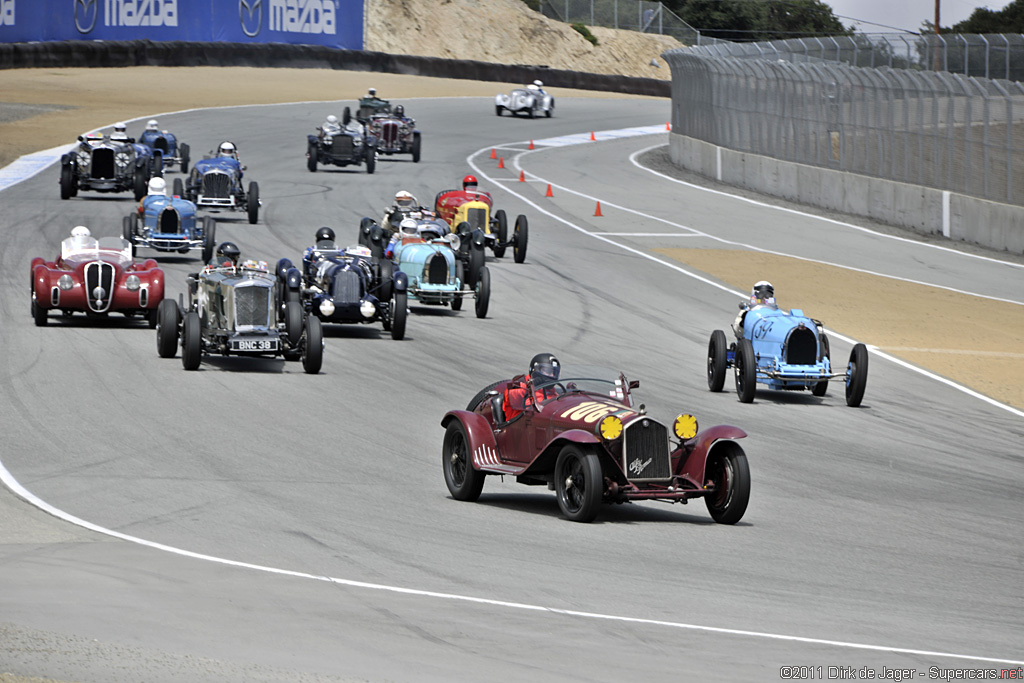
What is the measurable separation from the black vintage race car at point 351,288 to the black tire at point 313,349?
2.26 m

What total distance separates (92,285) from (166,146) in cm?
1928

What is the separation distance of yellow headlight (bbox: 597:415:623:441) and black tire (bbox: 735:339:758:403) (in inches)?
323

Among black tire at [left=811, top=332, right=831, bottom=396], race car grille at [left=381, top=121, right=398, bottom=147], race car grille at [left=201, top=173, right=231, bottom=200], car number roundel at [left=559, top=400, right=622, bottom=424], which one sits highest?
race car grille at [left=381, top=121, right=398, bottom=147]

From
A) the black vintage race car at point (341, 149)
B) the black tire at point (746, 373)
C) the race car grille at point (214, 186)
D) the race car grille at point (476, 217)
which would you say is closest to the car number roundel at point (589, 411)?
the black tire at point (746, 373)

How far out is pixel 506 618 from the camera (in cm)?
867

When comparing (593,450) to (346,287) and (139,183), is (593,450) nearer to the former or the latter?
(346,287)

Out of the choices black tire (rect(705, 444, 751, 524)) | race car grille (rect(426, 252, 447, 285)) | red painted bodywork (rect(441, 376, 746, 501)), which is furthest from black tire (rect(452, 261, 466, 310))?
black tire (rect(705, 444, 751, 524))

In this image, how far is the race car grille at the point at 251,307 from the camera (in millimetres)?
19016

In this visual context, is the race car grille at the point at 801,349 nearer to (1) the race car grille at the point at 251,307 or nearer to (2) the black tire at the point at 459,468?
(1) the race car grille at the point at 251,307

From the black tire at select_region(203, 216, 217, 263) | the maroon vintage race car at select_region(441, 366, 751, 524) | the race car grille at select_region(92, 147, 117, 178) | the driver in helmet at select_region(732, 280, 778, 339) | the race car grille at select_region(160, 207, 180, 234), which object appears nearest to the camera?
the maroon vintage race car at select_region(441, 366, 751, 524)

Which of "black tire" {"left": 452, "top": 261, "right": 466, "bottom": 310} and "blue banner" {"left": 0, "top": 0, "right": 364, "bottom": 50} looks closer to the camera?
"black tire" {"left": 452, "top": 261, "right": 466, "bottom": 310}

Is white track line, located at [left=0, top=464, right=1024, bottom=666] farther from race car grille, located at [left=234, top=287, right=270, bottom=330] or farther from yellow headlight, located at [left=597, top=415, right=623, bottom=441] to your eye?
race car grille, located at [left=234, top=287, right=270, bottom=330]

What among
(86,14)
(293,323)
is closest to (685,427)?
(293,323)

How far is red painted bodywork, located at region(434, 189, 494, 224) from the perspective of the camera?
29594mm
